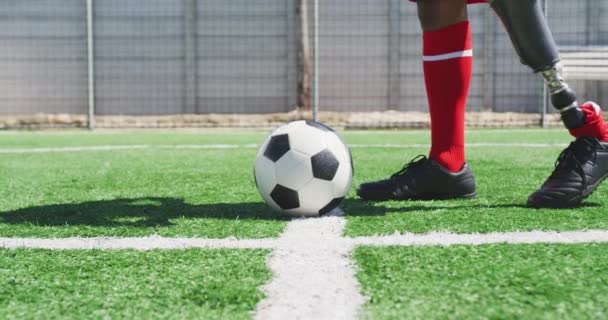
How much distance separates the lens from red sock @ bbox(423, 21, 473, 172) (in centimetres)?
265

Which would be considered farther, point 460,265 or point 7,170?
point 7,170

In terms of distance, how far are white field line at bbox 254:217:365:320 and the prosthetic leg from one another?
0.88 metres

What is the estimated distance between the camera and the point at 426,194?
8.66 ft

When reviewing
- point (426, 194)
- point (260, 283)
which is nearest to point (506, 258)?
point (260, 283)

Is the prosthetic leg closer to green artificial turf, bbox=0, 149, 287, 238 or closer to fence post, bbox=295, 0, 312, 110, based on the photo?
green artificial turf, bbox=0, 149, 287, 238

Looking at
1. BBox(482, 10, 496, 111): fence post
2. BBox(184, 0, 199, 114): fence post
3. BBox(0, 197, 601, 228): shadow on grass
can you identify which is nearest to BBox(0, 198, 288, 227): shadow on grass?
BBox(0, 197, 601, 228): shadow on grass

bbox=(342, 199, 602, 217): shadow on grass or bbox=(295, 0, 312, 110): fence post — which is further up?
bbox=(295, 0, 312, 110): fence post

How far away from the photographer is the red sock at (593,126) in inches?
91.4

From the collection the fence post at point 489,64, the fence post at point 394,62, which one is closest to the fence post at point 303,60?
the fence post at point 394,62

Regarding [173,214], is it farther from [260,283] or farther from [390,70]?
[390,70]

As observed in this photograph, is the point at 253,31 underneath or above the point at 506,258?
above

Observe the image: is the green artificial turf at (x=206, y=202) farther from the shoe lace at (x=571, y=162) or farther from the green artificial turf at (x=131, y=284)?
the green artificial turf at (x=131, y=284)

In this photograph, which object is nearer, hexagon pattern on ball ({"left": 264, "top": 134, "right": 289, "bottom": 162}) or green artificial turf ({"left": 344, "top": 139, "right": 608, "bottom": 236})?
green artificial turf ({"left": 344, "top": 139, "right": 608, "bottom": 236})

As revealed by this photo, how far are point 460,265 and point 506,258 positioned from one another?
131mm
